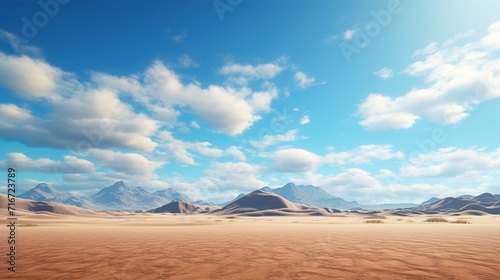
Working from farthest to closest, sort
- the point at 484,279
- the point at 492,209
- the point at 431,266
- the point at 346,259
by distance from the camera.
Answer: the point at 492,209 < the point at 346,259 < the point at 431,266 < the point at 484,279

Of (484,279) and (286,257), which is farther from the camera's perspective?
(286,257)

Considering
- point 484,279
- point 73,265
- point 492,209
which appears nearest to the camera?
point 484,279

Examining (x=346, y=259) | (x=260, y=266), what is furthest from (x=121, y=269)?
(x=346, y=259)

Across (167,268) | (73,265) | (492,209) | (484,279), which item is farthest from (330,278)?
(492,209)

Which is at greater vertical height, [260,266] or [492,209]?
[260,266]

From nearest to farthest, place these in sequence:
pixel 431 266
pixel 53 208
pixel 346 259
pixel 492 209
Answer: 1. pixel 431 266
2. pixel 346 259
3. pixel 492 209
4. pixel 53 208

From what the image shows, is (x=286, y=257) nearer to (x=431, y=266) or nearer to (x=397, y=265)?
(x=397, y=265)

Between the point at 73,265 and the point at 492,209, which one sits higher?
the point at 73,265

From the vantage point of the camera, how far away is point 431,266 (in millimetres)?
9875

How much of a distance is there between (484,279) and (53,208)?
789 ft

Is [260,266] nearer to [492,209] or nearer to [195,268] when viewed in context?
[195,268]

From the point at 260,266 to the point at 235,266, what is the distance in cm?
90

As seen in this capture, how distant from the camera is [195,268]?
9.95 metres

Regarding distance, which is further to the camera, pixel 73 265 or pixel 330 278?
pixel 73 265
